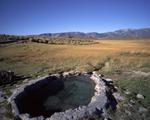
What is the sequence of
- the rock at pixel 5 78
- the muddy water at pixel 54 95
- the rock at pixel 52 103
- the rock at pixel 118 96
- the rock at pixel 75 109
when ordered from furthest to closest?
the rock at pixel 5 78 < the rock at pixel 118 96 < the rock at pixel 52 103 < the muddy water at pixel 54 95 < the rock at pixel 75 109

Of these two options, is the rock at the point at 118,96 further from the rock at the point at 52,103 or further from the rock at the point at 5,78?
the rock at the point at 5,78

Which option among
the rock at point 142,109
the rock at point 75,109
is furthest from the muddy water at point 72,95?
the rock at point 142,109

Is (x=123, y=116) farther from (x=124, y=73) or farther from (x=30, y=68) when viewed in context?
(x=30, y=68)

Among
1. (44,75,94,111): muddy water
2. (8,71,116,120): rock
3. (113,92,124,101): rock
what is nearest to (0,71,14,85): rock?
(8,71,116,120): rock

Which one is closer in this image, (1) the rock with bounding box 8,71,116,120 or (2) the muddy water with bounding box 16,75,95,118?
(1) the rock with bounding box 8,71,116,120

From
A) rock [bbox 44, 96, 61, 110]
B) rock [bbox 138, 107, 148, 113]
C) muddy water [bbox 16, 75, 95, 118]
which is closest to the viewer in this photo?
rock [bbox 138, 107, 148, 113]

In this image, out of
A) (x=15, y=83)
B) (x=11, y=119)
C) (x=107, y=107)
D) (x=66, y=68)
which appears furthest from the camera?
(x=66, y=68)

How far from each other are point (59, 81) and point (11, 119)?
26.6 ft

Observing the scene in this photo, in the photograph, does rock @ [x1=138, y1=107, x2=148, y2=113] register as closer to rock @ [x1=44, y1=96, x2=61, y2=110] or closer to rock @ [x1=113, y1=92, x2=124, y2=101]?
rock @ [x1=113, y1=92, x2=124, y2=101]

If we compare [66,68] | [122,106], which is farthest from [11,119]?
[66,68]

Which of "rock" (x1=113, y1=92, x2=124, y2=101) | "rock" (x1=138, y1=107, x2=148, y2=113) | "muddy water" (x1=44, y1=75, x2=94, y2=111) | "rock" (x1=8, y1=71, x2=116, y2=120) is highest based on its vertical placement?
"rock" (x1=8, y1=71, x2=116, y2=120)

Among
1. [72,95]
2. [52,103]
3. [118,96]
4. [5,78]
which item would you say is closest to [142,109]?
[118,96]

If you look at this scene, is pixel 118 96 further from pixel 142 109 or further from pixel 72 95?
pixel 72 95

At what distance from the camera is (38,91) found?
15875mm
